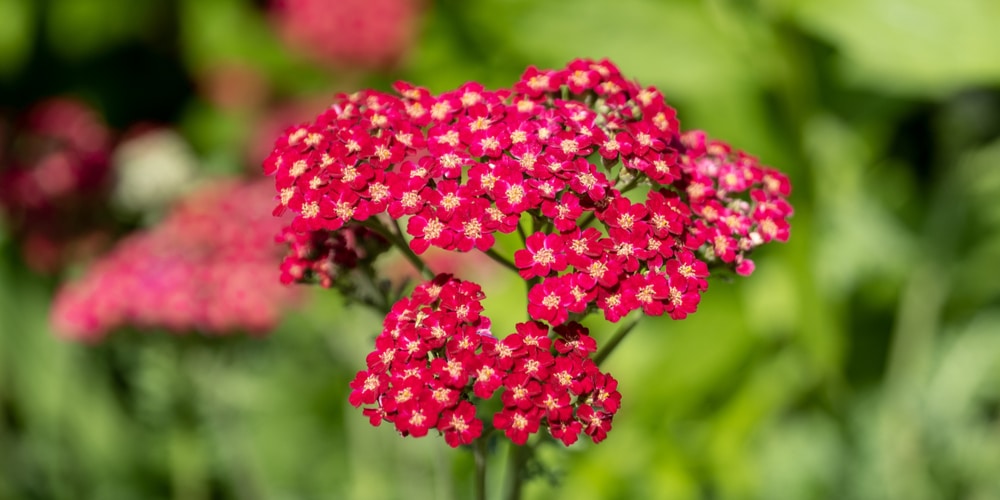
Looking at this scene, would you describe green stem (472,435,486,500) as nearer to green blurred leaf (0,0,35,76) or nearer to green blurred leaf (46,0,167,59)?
green blurred leaf (0,0,35,76)

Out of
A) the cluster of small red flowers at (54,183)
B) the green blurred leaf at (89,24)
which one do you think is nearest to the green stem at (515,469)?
the cluster of small red flowers at (54,183)

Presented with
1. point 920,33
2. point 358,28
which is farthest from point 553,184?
point 358,28

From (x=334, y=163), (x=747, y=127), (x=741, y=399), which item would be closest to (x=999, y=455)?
(x=741, y=399)

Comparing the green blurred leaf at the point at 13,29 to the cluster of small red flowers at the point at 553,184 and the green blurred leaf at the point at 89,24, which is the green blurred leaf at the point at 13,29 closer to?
the green blurred leaf at the point at 89,24

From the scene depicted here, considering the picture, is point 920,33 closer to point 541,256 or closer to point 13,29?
point 541,256

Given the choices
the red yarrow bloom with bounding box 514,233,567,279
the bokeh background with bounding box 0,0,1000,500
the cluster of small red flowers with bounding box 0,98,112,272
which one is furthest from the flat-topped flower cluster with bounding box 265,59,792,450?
the cluster of small red flowers with bounding box 0,98,112,272

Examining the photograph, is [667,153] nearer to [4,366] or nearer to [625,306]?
[625,306]

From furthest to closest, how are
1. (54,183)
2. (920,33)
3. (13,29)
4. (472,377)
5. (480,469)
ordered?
(13,29)
(54,183)
(920,33)
(480,469)
(472,377)
